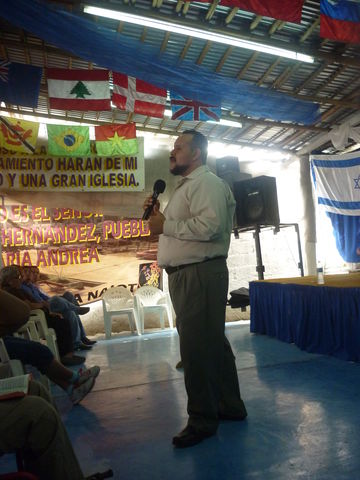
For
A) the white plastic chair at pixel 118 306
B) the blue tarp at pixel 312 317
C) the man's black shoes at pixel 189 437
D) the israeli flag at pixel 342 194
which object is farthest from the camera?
the israeli flag at pixel 342 194

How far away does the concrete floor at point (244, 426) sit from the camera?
4.74 ft

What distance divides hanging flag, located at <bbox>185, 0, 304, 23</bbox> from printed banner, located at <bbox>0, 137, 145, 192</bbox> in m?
3.37

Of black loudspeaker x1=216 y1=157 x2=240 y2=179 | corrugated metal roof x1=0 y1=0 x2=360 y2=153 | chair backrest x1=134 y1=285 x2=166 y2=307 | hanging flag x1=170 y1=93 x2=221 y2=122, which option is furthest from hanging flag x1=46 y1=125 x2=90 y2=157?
black loudspeaker x1=216 y1=157 x2=240 y2=179

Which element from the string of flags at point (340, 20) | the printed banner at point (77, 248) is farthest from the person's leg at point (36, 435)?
the printed banner at point (77, 248)

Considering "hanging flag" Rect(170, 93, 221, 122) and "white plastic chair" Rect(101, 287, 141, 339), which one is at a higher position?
"hanging flag" Rect(170, 93, 221, 122)

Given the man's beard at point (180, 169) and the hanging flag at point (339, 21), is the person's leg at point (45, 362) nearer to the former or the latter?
the man's beard at point (180, 169)

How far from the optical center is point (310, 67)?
5.48 m

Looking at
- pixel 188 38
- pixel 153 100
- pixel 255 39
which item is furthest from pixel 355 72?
pixel 153 100

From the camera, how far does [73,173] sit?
6602mm

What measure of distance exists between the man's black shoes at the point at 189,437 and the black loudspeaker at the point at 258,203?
4.62m

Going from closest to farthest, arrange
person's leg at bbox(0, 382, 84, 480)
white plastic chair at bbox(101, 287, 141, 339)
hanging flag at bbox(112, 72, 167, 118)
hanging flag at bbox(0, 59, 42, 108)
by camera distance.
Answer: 1. person's leg at bbox(0, 382, 84, 480)
2. hanging flag at bbox(0, 59, 42, 108)
3. hanging flag at bbox(112, 72, 167, 118)
4. white plastic chair at bbox(101, 287, 141, 339)

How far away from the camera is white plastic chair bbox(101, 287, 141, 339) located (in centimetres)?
606

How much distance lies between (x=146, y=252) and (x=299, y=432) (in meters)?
5.32

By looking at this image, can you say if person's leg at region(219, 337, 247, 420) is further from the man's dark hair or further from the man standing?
the man's dark hair
